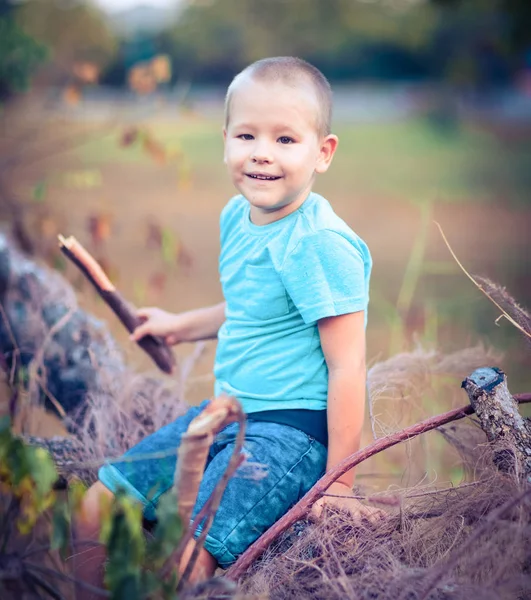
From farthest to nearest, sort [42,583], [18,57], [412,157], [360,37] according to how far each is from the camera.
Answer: [360,37]
[412,157]
[18,57]
[42,583]

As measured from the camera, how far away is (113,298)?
2127 mm

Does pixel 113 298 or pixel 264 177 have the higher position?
pixel 264 177

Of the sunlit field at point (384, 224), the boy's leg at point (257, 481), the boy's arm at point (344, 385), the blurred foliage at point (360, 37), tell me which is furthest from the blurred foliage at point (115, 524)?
the blurred foliage at point (360, 37)

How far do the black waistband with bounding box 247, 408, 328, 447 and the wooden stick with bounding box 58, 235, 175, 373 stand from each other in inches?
22.0

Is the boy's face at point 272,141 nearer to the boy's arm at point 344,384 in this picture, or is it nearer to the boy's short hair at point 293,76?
the boy's short hair at point 293,76

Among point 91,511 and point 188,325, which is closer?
point 91,511

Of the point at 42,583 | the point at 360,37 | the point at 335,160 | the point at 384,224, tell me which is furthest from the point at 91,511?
the point at 360,37

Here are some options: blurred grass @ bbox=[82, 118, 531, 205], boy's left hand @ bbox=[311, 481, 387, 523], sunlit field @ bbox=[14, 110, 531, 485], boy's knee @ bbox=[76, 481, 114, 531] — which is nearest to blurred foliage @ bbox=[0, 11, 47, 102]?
sunlit field @ bbox=[14, 110, 531, 485]

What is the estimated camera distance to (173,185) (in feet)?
41.5

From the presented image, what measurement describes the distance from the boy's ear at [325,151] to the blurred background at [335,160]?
1.70 feet

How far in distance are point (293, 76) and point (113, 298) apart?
31.3 inches

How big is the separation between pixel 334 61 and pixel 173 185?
293 inches

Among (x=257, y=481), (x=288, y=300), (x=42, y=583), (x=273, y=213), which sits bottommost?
(x=42, y=583)

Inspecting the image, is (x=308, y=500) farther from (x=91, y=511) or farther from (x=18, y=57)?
(x=18, y=57)
